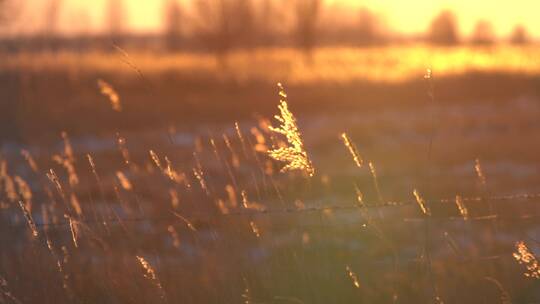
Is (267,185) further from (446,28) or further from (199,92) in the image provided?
(446,28)

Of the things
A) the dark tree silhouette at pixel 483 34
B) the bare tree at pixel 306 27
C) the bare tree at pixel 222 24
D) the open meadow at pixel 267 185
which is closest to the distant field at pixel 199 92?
the open meadow at pixel 267 185

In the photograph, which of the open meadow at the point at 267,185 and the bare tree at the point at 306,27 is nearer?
the open meadow at the point at 267,185

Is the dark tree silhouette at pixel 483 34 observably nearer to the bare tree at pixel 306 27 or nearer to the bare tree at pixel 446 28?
the bare tree at pixel 446 28

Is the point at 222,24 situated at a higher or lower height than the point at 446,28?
lower

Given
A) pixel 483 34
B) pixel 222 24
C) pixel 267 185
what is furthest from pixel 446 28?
pixel 267 185

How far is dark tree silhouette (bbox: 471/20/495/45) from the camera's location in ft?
286

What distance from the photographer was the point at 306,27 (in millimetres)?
44594

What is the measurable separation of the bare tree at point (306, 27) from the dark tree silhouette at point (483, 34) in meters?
43.4

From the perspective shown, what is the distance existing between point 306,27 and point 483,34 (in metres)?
50.0

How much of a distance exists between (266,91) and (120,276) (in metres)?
18.4

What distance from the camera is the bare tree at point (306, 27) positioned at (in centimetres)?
4372

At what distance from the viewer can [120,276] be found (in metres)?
5.75

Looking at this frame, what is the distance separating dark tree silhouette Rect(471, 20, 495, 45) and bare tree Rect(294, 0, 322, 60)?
43404 millimetres

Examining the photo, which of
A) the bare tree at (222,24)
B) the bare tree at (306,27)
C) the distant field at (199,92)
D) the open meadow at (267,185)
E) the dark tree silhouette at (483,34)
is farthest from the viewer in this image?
the dark tree silhouette at (483,34)
